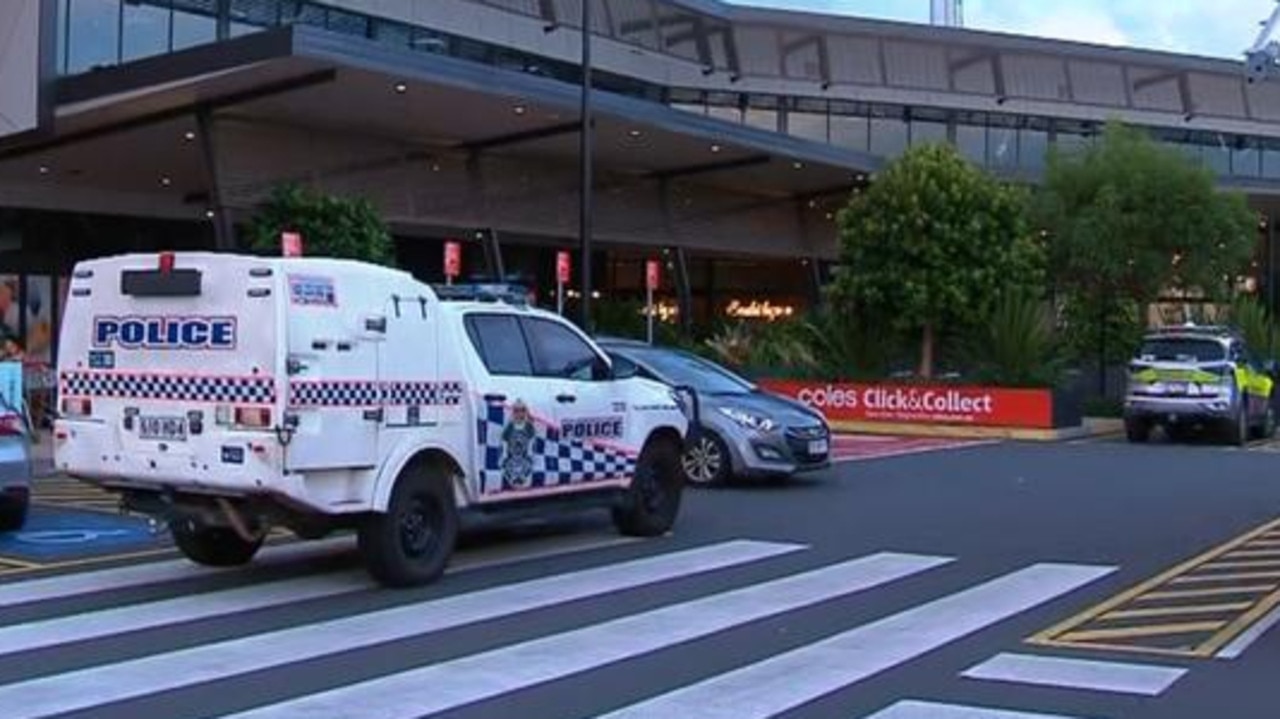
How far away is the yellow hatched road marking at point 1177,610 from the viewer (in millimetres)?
10469

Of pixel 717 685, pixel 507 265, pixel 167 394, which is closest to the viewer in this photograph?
pixel 717 685

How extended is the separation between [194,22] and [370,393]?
86.3ft

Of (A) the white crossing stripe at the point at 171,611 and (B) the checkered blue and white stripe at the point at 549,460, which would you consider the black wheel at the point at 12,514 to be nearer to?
(A) the white crossing stripe at the point at 171,611

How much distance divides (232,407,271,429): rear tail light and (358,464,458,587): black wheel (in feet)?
3.51

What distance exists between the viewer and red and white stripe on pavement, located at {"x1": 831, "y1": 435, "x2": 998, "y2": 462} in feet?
81.4

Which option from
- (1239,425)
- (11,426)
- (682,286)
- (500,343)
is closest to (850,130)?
(682,286)

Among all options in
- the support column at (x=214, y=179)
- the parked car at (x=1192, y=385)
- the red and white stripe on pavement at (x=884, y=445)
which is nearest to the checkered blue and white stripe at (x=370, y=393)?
the red and white stripe on pavement at (x=884, y=445)

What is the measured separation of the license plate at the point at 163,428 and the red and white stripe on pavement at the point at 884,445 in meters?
13.8

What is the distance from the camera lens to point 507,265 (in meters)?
48.7

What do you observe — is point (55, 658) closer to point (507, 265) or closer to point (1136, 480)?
point (1136, 480)

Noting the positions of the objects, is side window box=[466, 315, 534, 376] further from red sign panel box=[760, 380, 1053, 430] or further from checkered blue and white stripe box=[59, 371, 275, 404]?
red sign panel box=[760, 380, 1053, 430]

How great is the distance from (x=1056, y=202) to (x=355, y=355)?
3421 cm

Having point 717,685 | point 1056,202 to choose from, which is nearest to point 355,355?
point 717,685

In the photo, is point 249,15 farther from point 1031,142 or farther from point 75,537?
point 1031,142
